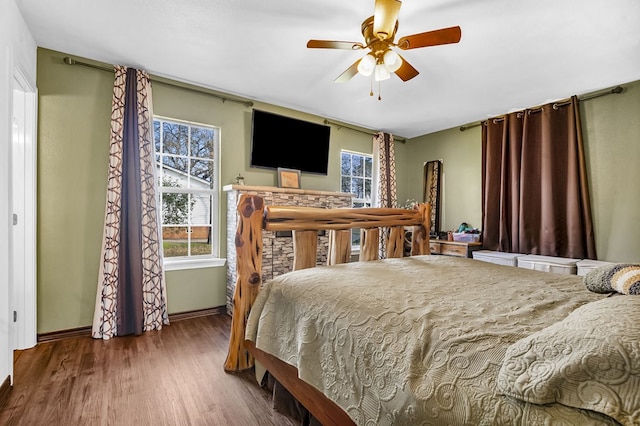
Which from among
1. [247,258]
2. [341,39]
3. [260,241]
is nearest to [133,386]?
[247,258]

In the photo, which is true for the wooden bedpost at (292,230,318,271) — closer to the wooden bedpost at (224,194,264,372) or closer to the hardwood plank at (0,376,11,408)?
the wooden bedpost at (224,194,264,372)

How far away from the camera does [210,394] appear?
1896 millimetres

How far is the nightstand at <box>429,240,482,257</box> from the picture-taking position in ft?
14.1

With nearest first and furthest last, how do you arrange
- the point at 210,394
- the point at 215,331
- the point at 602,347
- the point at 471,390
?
the point at 602,347
the point at 471,390
the point at 210,394
the point at 215,331

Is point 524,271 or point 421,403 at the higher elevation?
point 524,271

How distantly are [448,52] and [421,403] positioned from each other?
280 cm

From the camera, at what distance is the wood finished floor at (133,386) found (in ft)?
5.51

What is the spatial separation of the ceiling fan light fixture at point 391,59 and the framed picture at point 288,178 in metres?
2.16

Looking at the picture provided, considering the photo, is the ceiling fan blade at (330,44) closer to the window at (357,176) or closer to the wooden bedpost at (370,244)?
the wooden bedpost at (370,244)

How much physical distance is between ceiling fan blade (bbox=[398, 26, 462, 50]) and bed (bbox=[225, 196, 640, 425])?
4.26 ft

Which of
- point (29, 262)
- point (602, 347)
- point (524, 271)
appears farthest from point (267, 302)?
point (29, 262)

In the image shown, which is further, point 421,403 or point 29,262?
point 29,262

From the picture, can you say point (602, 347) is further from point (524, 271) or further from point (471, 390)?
point (524, 271)

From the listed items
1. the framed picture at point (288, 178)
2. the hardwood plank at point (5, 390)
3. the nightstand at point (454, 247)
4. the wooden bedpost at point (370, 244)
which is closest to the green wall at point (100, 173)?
the framed picture at point (288, 178)
